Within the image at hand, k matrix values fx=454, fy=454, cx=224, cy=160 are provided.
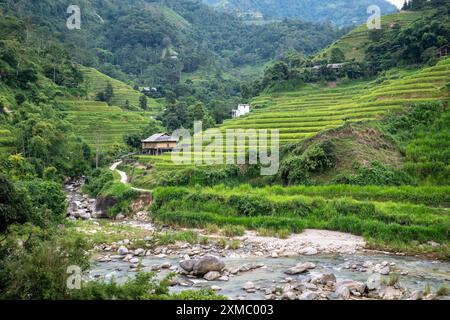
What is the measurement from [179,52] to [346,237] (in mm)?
106891

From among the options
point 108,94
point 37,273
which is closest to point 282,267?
point 37,273

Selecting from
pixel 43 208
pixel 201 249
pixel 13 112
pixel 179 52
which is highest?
pixel 179 52

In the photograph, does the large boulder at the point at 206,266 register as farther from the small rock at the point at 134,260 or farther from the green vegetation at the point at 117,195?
→ the green vegetation at the point at 117,195

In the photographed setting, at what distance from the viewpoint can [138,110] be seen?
72.9m

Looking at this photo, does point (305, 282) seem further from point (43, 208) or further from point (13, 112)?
point (13, 112)

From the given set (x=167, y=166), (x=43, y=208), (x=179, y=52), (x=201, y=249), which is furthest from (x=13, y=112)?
(x=179, y=52)

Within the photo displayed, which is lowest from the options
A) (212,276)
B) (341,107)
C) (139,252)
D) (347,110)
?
(139,252)

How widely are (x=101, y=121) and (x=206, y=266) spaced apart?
1744 inches

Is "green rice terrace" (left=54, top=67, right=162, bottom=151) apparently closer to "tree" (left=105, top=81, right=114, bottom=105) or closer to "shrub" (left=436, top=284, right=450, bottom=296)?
"tree" (left=105, top=81, right=114, bottom=105)

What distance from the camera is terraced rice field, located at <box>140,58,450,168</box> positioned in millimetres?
38031

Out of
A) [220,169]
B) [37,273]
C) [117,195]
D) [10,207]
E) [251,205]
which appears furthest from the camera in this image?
[117,195]

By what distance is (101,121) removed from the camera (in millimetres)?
59281

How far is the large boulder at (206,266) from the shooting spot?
738 inches

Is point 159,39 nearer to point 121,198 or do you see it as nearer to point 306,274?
point 121,198
